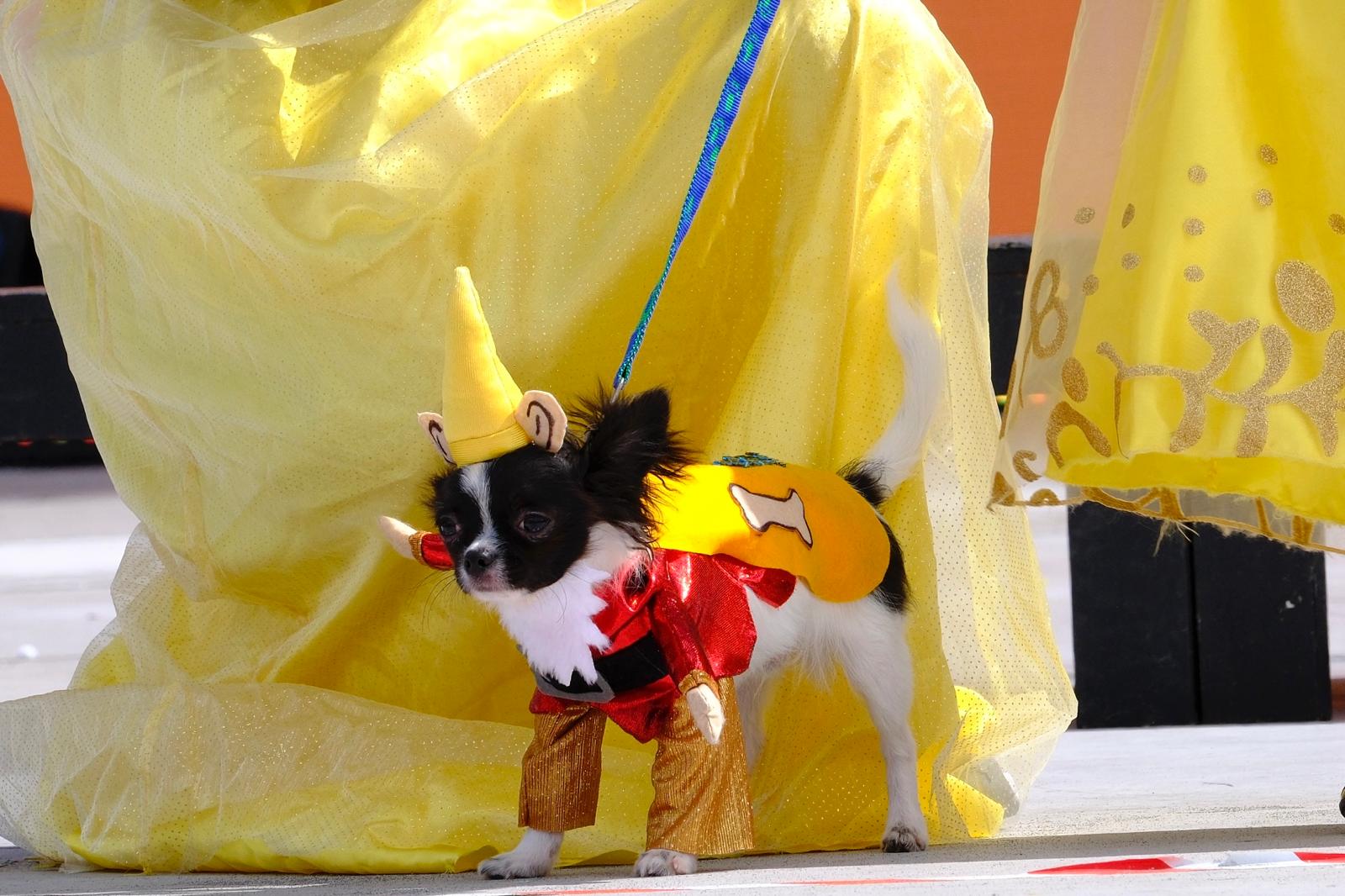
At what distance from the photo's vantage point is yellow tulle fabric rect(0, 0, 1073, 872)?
7.06 feet

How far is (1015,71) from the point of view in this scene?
673cm

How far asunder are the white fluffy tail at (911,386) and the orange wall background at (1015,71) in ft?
15.4

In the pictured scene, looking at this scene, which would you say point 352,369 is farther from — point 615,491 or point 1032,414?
point 1032,414

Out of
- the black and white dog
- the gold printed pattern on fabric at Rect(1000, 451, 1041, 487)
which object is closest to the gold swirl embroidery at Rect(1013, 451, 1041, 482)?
the gold printed pattern on fabric at Rect(1000, 451, 1041, 487)

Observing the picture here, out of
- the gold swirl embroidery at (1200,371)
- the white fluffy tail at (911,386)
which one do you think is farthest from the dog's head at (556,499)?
the gold swirl embroidery at (1200,371)

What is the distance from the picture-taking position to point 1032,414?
1922 mm

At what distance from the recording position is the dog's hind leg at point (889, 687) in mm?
1983

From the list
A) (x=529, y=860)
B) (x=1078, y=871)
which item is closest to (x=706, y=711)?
(x=529, y=860)

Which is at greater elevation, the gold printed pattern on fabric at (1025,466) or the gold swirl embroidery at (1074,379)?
the gold swirl embroidery at (1074,379)

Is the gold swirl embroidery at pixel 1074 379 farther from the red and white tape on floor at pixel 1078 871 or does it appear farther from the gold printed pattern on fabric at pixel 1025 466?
the red and white tape on floor at pixel 1078 871

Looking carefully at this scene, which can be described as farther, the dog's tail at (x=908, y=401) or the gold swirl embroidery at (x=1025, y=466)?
the dog's tail at (x=908, y=401)

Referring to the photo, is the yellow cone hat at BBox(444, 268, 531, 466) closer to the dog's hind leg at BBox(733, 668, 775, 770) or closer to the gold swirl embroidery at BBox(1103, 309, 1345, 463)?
the dog's hind leg at BBox(733, 668, 775, 770)

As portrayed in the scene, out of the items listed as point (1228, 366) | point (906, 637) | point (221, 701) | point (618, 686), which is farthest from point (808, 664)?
point (221, 701)

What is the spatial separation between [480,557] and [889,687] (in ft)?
A: 1.95
